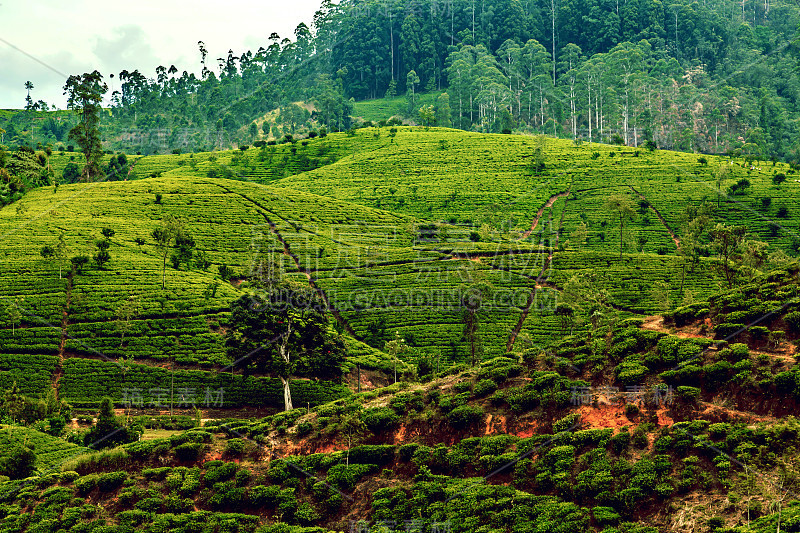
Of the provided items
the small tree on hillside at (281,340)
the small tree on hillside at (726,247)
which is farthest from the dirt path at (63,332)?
the small tree on hillside at (726,247)

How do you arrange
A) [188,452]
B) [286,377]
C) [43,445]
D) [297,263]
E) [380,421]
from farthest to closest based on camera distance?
1. [297,263]
2. [286,377]
3. [43,445]
4. [188,452]
5. [380,421]

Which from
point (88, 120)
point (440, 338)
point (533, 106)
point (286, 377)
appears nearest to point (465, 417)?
point (286, 377)

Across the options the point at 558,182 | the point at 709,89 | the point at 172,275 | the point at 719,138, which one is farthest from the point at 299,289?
the point at 709,89

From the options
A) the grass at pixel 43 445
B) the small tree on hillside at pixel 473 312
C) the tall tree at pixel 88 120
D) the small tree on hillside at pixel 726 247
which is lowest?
the grass at pixel 43 445

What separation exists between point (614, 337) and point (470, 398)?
872cm

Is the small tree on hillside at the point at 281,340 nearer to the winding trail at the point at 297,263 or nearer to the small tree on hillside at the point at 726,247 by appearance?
the winding trail at the point at 297,263

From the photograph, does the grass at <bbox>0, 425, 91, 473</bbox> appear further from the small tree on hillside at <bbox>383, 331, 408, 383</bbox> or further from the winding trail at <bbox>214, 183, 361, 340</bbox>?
the winding trail at <bbox>214, 183, 361, 340</bbox>

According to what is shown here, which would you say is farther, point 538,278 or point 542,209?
point 542,209

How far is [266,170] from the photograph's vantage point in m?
137

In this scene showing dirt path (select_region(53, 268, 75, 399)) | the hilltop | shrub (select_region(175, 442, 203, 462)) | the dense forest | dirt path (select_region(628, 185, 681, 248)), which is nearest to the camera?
the hilltop

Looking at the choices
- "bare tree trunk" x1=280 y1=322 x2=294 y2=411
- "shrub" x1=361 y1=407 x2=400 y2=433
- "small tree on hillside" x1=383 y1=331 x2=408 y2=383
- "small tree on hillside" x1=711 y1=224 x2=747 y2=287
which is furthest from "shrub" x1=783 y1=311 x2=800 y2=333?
"bare tree trunk" x1=280 y1=322 x2=294 y2=411

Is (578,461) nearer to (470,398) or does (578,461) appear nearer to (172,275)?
(470,398)

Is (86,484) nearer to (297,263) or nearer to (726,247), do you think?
(297,263)

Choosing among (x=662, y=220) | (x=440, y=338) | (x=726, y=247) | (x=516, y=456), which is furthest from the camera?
(x=662, y=220)
